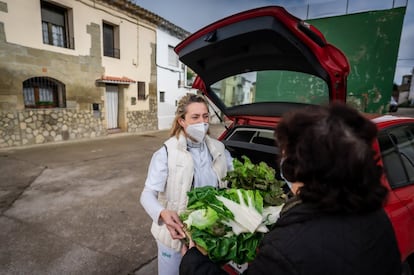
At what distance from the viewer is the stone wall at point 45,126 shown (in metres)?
7.28

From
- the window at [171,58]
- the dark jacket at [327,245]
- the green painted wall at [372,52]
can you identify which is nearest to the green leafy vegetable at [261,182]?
the dark jacket at [327,245]

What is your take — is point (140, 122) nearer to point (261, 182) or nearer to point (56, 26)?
point (56, 26)

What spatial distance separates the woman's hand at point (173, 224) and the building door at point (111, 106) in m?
10.4

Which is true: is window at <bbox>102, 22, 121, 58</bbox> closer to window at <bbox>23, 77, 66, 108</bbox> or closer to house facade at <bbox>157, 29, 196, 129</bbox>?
house facade at <bbox>157, 29, 196, 129</bbox>

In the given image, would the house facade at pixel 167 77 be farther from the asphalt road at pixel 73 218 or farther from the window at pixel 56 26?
the asphalt road at pixel 73 218

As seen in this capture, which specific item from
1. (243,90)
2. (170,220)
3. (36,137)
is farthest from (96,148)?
(243,90)

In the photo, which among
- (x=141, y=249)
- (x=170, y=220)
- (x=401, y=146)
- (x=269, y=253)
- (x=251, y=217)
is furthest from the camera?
(x=141, y=249)

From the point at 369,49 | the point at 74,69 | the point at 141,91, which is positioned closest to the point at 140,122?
the point at 141,91

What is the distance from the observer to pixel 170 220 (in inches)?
46.9

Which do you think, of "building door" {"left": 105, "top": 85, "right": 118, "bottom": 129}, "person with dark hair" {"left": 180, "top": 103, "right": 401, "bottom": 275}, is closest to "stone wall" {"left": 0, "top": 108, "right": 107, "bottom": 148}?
"building door" {"left": 105, "top": 85, "right": 118, "bottom": 129}

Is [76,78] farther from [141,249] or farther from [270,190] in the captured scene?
[270,190]

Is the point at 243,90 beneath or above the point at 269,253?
above

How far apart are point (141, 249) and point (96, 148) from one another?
6.13 m

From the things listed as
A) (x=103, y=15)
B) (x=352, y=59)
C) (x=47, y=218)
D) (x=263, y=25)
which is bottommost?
(x=47, y=218)
